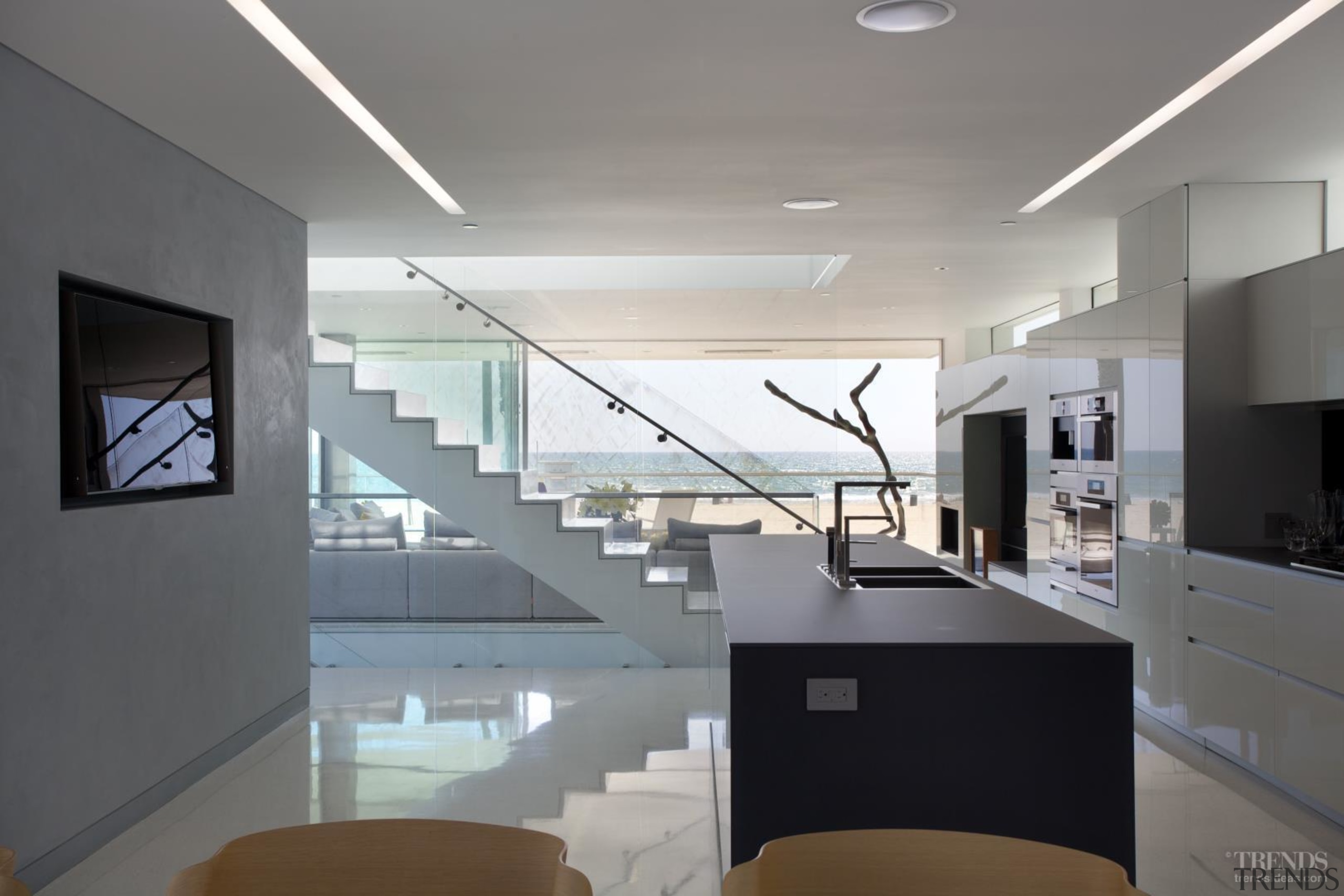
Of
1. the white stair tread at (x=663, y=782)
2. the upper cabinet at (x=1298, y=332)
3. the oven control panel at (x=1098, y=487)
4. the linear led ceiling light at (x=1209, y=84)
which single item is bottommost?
the white stair tread at (x=663, y=782)

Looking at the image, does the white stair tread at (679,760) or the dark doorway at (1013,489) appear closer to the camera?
the white stair tread at (679,760)

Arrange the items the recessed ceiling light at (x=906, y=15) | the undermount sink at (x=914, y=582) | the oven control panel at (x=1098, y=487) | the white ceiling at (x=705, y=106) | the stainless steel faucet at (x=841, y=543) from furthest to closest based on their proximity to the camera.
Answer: the oven control panel at (x=1098, y=487)
the undermount sink at (x=914, y=582)
the stainless steel faucet at (x=841, y=543)
the white ceiling at (x=705, y=106)
the recessed ceiling light at (x=906, y=15)

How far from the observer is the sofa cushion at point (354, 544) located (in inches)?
257

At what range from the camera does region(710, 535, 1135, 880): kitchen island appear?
8.13 feet

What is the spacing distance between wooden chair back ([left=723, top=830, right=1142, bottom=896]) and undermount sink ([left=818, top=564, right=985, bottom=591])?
2102 mm

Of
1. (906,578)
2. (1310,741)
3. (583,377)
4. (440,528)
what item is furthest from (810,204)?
(440,528)

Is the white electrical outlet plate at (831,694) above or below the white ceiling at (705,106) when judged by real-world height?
below

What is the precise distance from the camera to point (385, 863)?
1331 millimetres

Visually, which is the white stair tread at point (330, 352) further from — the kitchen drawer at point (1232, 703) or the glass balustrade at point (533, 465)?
the kitchen drawer at point (1232, 703)

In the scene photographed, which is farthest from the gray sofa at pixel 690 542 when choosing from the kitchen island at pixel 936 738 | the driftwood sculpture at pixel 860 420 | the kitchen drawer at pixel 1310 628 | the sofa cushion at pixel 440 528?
the kitchen island at pixel 936 738

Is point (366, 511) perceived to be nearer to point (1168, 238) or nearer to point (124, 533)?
point (124, 533)

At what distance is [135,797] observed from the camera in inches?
146

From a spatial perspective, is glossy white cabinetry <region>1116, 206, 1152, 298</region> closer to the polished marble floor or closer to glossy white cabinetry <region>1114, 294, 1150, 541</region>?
glossy white cabinetry <region>1114, 294, 1150, 541</region>

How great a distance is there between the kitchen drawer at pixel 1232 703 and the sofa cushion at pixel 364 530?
451 centimetres
